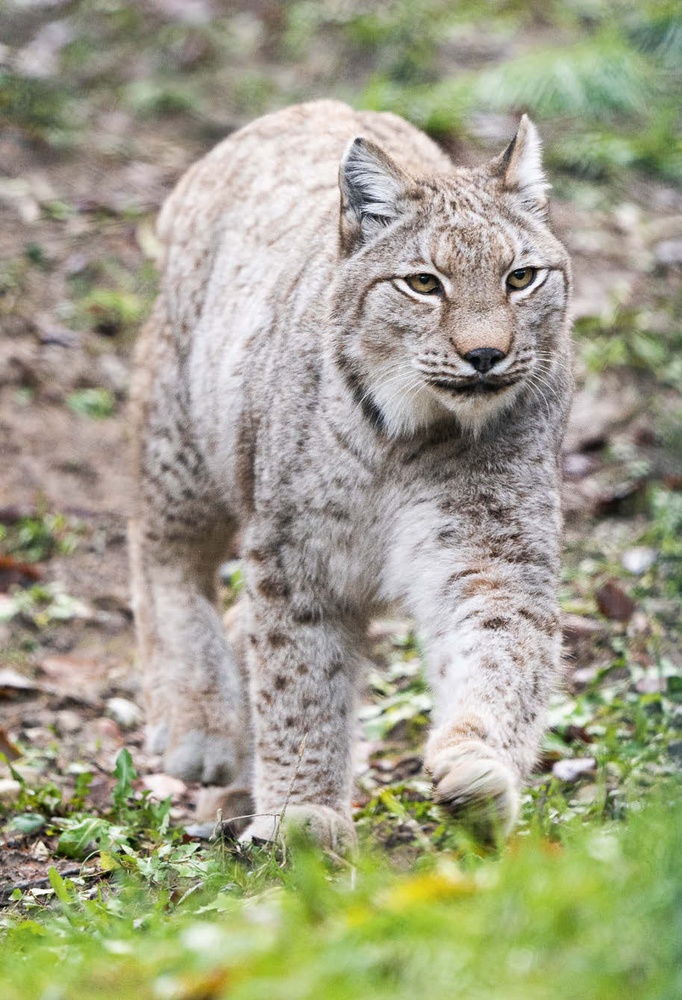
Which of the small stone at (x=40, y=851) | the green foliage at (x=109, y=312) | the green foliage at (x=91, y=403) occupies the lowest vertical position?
the small stone at (x=40, y=851)

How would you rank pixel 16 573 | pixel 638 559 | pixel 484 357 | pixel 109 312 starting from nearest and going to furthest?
pixel 484 357 → pixel 638 559 → pixel 16 573 → pixel 109 312

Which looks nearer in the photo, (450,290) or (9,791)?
(450,290)

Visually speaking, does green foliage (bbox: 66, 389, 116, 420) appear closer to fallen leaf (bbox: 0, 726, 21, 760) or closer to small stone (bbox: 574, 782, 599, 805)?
fallen leaf (bbox: 0, 726, 21, 760)

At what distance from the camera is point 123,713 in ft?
18.6

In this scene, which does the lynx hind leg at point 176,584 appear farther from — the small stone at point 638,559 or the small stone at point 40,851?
the small stone at point 638,559

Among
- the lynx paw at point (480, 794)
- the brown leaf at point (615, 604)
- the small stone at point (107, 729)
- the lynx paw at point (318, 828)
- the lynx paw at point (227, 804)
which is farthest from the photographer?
the brown leaf at point (615, 604)

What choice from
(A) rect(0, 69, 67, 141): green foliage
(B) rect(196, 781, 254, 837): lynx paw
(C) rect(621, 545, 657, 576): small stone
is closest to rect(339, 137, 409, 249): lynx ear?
(B) rect(196, 781, 254, 837): lynx paw

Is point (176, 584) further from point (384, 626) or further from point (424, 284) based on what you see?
point (424, 284)

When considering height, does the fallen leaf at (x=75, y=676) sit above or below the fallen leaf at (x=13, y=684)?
below

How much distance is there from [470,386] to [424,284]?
0.35 m

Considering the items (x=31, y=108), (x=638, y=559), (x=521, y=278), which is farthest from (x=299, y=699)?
(x=31, y=108)

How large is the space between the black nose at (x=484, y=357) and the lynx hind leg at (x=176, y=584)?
192cm

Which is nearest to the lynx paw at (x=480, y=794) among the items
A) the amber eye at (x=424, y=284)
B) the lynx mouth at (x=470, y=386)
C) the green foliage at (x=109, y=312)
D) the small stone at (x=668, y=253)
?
the lynx mouth at (x=470, y=386)

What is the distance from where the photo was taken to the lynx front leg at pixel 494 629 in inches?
140
